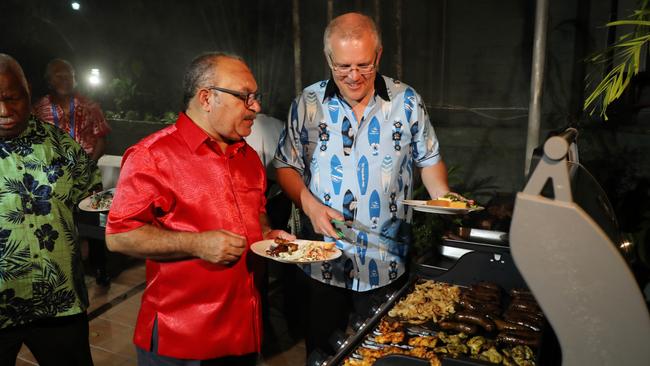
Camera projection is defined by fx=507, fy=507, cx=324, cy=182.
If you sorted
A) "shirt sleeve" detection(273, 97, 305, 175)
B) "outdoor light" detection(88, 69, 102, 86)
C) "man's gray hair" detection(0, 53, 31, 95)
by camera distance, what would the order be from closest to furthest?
"man's gray hair" detection(0, 53, 31, 95), "shirt sleeve" detection(273, 97, 305, 175), "outdoor light" detection(88, 69, 102, 86)

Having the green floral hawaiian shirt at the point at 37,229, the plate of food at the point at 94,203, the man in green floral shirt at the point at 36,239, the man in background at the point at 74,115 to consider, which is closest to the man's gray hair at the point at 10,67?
the man in green floral shirt at the point at 36,239

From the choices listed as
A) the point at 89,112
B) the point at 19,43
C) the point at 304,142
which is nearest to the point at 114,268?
the point at 89,112

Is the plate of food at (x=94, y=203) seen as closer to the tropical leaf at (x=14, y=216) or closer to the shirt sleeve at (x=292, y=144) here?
the tropical leaf at (x=14, y=216)

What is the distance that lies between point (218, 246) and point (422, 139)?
4.74 ft

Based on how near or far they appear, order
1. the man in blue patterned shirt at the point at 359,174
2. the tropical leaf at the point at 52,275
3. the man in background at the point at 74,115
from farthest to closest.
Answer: the man in background at the point at 74,115
the man in blue patterned shirt at the point at 359,174
the tropical leaf at the point at 52,275

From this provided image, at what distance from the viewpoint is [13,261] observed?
252 cm

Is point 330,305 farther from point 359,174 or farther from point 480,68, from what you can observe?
point 480,68

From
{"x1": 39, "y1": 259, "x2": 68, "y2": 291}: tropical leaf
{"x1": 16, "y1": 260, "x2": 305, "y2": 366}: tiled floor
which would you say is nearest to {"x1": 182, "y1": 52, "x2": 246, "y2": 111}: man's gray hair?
{"x1": 39, "y1": 259, "x2": 68, "y2": 291}: tropical leaf

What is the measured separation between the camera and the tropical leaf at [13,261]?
2.50 meters

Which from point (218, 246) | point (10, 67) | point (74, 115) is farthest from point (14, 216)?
point (74, 115)

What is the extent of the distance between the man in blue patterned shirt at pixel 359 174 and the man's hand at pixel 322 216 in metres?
0.03

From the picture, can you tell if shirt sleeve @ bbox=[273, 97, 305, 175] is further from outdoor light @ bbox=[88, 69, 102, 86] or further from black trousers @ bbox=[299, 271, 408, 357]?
outdoor light @ bbox=[88, 69, 102, 86]

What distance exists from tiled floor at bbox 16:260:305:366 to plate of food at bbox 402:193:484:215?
2.37 meters

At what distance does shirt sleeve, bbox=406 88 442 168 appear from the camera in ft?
9.71
